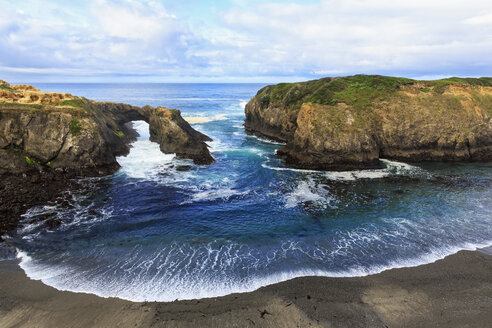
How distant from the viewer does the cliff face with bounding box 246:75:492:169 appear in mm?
39781

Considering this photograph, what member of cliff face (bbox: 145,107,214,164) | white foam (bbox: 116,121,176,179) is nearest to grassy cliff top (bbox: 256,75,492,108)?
cliff face (bbox: 145,107,214,164)

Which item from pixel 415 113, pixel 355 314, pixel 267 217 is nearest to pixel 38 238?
pixel 267 217

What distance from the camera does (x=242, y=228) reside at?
Answer: 22734 millimetres

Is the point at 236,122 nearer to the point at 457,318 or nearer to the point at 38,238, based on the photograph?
the point at 38,238

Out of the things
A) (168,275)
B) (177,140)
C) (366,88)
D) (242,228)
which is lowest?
(168,275)

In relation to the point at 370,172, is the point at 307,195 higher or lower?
lower

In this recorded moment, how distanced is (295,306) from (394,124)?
1564 inches

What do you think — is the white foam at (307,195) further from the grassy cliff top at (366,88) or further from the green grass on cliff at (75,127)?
the green grass on cliff at (75,127)

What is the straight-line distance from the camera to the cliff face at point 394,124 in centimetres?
3978

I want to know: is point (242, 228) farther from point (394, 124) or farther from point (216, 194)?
point (394, 124)

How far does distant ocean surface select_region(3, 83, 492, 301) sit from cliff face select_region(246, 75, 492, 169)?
4994 millimetres

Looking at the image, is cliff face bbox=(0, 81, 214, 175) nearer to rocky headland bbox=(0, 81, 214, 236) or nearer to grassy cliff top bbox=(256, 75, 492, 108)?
rocky headland bbox=(0, 81, 214, 236)

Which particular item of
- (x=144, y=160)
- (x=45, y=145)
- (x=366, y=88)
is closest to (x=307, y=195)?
(x=144, y=160)

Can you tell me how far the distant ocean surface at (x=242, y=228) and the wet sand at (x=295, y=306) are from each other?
766 millimetres
